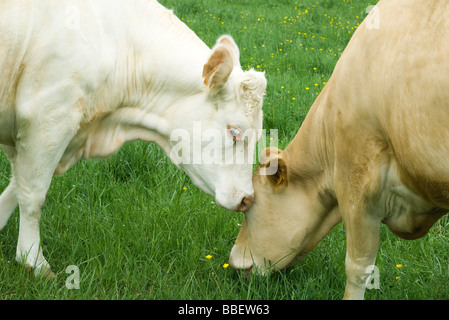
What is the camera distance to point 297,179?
3.42 metres

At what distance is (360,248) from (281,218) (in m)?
0.57

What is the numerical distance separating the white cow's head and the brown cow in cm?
13

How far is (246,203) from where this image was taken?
349cm

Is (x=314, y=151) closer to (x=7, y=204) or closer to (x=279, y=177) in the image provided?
(x=279, y=177)

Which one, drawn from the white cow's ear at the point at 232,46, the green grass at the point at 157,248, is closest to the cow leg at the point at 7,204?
the green grass at the point at 157,248

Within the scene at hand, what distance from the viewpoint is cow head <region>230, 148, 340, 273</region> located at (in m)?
3.39

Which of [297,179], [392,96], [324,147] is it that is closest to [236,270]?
[297,179]

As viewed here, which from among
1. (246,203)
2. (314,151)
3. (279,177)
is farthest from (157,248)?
(314,151)

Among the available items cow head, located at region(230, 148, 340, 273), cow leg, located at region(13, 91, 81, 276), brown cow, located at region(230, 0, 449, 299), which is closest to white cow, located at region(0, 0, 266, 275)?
cow leg, located at region(13, 91, 81, 276)

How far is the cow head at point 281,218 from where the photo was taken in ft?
11.1

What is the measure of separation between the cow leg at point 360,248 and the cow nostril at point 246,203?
0.66 m

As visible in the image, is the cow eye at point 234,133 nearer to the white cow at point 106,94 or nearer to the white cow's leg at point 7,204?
the white cow at point 106,94

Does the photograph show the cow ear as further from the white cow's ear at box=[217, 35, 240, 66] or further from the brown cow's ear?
the white cow's ear at box=[217, 35, 240, 66]

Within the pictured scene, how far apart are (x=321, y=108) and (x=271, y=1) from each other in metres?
9.92
